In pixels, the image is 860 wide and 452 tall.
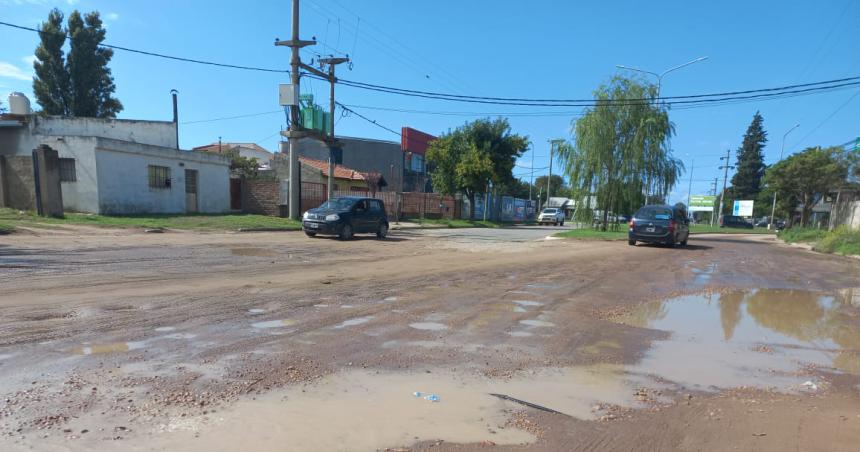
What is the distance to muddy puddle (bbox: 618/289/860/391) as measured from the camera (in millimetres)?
4184

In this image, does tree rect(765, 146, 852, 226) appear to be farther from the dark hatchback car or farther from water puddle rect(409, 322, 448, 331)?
water puddle rect(409, 322, 448, 331)

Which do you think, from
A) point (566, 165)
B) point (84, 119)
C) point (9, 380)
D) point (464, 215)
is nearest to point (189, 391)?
point (9, 380)

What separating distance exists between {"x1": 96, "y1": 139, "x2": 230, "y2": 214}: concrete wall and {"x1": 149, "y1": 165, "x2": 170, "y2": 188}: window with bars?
0.56ft

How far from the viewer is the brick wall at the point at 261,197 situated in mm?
26634

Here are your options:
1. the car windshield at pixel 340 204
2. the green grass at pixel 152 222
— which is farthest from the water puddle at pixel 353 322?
the green grass at pixel 152 222

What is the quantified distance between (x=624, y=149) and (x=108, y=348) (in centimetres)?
2524

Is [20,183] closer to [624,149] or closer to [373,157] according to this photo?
[624,149]

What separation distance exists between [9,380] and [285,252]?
859 centimetres

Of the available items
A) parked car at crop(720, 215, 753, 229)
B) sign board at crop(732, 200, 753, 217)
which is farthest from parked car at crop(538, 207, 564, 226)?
sign board at crop(732, 200, 753, 217)

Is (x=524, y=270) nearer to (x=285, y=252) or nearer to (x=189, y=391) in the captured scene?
(x=285, y=252)

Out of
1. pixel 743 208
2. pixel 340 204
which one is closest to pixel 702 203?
pixel 743 208

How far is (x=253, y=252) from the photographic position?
11.6 metres

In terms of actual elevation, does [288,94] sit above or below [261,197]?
above

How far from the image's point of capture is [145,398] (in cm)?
315
